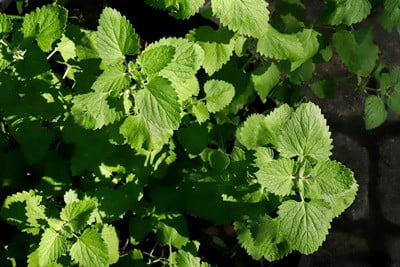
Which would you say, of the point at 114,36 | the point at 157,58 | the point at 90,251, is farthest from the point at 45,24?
the point at 90,251

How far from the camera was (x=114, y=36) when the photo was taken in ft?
3.54

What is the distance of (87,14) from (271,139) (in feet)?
2.78

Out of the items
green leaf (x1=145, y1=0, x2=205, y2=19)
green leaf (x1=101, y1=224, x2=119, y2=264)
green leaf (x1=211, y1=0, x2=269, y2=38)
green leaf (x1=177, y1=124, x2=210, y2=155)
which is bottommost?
green leaf (x1=101, y1=224, x2=119, y2=264)

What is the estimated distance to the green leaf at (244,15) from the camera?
1.09m

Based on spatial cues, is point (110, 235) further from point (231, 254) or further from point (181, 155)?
point (231, 254)

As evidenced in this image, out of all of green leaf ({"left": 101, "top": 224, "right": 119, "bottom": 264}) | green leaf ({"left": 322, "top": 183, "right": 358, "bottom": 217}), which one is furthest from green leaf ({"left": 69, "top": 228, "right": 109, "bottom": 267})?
green leaf ({"left": 322, "top": 183, "right": 358, "bottom": 217})

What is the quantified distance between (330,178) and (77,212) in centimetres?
58

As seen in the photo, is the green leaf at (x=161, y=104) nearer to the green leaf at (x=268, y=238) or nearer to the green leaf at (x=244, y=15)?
the green leaf at (x=244, y=15)

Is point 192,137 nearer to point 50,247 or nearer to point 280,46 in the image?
point 280,46

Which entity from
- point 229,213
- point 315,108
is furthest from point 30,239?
point 315,108

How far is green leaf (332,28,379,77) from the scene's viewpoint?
1489 millimetres

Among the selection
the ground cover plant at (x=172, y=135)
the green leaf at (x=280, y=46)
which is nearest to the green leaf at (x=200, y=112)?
the ground cover plant at (x=172, y=135)

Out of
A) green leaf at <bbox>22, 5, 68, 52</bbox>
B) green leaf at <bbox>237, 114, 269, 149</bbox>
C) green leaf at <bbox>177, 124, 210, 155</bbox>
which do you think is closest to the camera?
green leaf at <bbox>22, 5, 68, 52</bbox>

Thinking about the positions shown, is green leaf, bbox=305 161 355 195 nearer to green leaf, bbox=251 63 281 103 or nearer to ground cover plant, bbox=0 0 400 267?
ground cover plant, bbox=0 0 400 267
